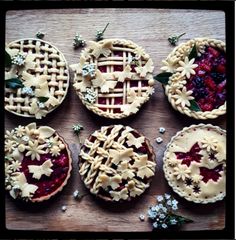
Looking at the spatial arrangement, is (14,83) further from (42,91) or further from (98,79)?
(98,79)

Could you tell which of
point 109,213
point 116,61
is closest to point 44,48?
point 116,61

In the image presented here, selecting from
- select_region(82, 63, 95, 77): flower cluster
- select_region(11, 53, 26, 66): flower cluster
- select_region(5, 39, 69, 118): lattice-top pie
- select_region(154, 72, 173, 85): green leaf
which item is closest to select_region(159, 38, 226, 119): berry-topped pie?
select_region(154, 72, 173, 85): green leaf

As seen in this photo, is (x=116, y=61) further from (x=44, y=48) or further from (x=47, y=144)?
(x=47, y=144)

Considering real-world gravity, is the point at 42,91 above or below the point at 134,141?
above

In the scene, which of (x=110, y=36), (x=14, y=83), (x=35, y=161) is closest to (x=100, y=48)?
(x=110, y=36)

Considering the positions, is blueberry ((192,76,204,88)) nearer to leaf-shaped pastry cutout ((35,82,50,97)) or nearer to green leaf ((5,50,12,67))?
leaf-shaped pastry cutout ((35,82,50,97))

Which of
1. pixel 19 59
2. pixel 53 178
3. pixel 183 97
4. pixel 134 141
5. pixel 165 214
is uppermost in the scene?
pixel 19 59

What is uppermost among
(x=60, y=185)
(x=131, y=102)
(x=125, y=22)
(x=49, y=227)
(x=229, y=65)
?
(x=125, y=22)
